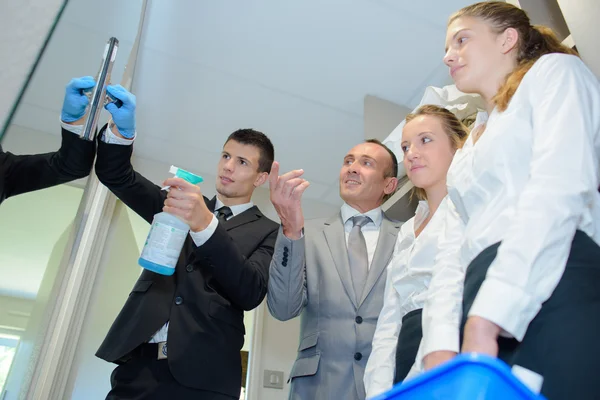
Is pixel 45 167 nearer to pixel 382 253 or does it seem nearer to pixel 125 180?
pixel 125 180

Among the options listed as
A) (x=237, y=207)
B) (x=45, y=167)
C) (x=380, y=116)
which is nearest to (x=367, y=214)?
(x=237, y=207)

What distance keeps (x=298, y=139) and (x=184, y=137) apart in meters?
0.66

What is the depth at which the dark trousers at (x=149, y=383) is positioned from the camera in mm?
1121

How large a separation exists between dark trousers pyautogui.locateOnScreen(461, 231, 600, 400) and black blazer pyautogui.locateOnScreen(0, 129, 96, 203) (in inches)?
23.7

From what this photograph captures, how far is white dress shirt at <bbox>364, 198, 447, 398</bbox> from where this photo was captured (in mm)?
993

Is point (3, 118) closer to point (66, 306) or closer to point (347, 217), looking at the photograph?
point (347, 217)

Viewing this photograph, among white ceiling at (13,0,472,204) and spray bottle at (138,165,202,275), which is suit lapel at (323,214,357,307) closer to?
spray bottle at (138,165,202,275)

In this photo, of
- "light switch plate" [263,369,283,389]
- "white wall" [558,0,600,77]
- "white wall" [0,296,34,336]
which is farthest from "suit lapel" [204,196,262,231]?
"light switch plate" [263,369,283,389]

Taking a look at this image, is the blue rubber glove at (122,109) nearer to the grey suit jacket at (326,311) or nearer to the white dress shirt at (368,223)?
the grey suit jacket at (326,311)

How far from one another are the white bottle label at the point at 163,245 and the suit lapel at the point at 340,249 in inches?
17.5

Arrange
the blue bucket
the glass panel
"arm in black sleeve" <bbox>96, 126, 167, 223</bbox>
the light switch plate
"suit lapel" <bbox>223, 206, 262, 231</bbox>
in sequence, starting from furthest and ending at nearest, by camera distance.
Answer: the light switch plate
"suit lapel" <bbox>223, 206, 262, 231</bbox>
"arm in black sleeve" <bbox>96, 126, 167, 223</bbox>
the glass panel
the blue bucket

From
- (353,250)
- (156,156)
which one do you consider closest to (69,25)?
(353,250)

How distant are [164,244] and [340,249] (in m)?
0.51

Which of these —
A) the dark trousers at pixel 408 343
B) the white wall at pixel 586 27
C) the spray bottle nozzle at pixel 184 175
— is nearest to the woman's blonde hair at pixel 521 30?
the white wall at pixel 586 27
